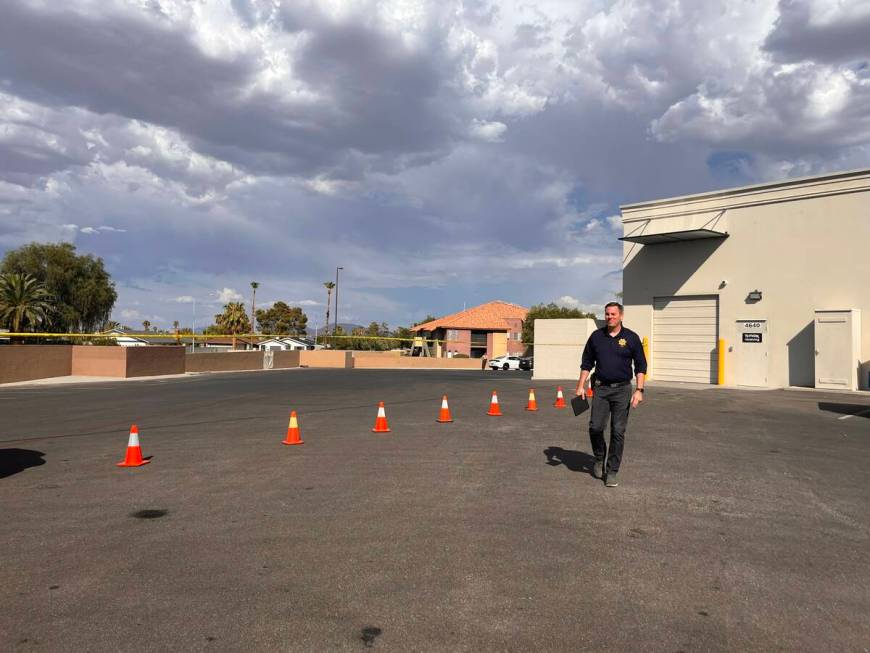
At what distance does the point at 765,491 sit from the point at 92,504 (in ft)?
21.9

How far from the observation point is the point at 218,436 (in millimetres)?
10836

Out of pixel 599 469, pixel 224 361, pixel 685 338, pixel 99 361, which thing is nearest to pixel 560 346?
pixel 685 338

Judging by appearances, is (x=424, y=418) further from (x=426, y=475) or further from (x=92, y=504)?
(x=92, y=504)

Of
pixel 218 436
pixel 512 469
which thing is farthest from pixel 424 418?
pixel 512 469

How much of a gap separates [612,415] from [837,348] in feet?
55.1

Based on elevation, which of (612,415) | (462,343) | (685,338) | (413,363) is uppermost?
(462,343)

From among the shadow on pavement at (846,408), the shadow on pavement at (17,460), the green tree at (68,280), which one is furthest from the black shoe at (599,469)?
the green tree at (68,280)

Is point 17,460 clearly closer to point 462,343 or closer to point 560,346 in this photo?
point 560,346

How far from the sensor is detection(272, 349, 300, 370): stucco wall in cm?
4700

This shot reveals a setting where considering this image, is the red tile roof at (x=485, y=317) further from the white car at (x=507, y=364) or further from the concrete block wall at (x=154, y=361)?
the concrete block wall at (x=154, y=361)

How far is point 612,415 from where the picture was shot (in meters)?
7.35

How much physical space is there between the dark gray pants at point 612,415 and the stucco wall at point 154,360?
26.5m

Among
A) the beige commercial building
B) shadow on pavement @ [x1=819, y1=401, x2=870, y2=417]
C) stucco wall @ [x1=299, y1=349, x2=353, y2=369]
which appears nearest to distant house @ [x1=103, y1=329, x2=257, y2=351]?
stucco wall @ [x1=299, y1=349, x2=353, y2=369]

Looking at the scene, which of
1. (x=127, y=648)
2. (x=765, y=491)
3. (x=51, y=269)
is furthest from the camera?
(x=51, y=269)
